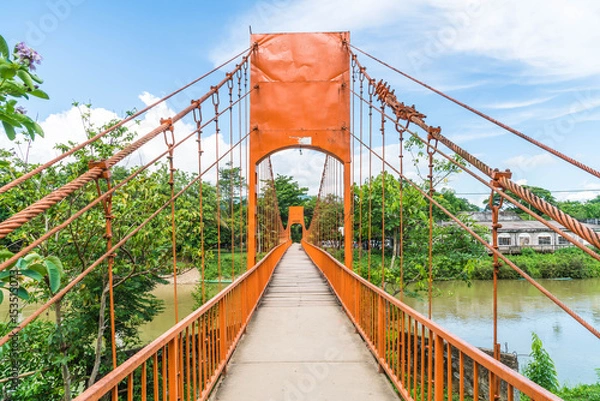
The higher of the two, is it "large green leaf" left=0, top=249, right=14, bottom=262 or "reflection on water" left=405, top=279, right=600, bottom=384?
"large green leaf" left=0, top=249, right=14, bottom=262

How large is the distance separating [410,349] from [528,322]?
1789cm

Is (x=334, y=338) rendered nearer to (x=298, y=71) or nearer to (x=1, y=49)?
(x=1, y=49)

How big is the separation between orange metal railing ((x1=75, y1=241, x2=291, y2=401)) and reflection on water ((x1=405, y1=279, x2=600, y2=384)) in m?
8.98

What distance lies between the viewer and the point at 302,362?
389 cm

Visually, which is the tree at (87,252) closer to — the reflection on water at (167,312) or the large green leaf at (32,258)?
the reflection on water at (167,312)

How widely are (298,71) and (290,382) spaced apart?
579 cm

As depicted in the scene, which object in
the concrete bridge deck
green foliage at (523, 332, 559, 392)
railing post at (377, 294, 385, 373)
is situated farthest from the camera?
green foliage at (523, 332, 559, 392)

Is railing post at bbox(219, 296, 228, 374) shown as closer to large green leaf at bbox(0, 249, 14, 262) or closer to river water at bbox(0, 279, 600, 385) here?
large green leaf at bbox(0, 249, 14, 262)

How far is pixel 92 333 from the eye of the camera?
8875 mm

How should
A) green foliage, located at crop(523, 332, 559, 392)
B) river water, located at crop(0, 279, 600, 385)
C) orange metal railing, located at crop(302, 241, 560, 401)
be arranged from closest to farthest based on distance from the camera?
orange metal railing, located at crop(302, 241, 560, 401)
green foliage, located at crop(523, 332, 559, 392)
river water, located at crop(0, 279, 600, 385)

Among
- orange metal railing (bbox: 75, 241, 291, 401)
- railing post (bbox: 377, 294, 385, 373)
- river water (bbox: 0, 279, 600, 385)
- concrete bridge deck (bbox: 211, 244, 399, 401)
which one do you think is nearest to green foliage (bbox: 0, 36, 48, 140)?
orange metal railing (bbox: 75, 241, 291, 401)

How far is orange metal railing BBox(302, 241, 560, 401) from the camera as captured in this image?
1636 millimetres

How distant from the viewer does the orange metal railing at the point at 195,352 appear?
1727 millimetres

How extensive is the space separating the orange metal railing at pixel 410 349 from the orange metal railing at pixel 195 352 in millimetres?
1301
